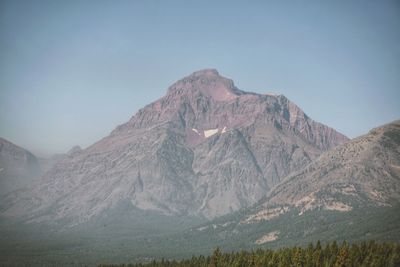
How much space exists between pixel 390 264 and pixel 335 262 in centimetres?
1840

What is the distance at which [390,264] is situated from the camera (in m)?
194

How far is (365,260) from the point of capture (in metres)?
197

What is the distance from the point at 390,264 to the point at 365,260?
831 centimetres

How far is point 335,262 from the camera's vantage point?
199 meters

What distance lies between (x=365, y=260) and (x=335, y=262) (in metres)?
10.3
